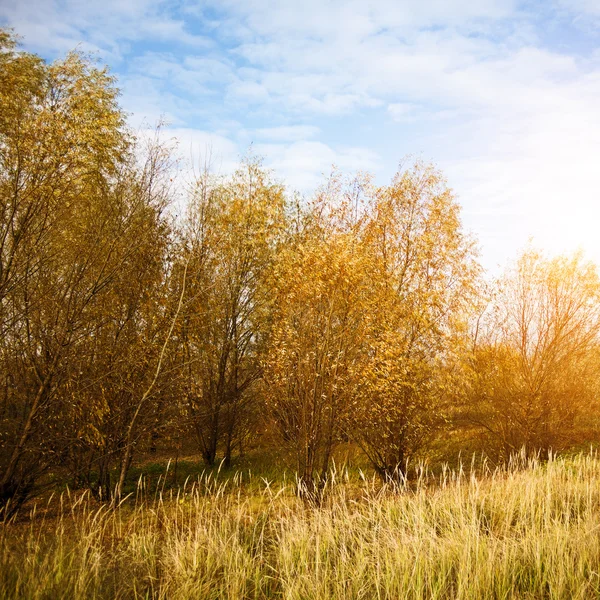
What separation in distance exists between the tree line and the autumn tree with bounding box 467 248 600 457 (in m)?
0.04

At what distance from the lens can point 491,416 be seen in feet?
41.7

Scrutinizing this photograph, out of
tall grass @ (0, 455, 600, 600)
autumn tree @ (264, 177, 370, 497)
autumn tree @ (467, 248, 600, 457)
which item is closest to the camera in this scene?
tall grass @ (0, 455, 600, 600)

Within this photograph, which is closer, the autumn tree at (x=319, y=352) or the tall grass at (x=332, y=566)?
the tall grass at (x=332, y=566)

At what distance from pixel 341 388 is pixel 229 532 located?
3098 mm

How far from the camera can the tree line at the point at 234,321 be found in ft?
22.9

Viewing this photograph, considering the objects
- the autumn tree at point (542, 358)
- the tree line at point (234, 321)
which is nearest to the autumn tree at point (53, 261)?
the tree line at point (234, 321)

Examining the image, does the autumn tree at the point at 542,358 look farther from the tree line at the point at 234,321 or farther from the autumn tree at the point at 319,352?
the autumn tree at the point at 319,352

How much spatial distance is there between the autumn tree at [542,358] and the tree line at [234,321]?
0.04 metres

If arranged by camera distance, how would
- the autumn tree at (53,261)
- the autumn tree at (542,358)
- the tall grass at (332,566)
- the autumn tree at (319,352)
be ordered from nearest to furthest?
the tall grass at (332,566) → the autumn tree at (53,261) → the autumn tree at (319,352) → the autumn tree at (542,358)

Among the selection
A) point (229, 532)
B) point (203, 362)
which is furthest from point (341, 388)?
point (203, 362)

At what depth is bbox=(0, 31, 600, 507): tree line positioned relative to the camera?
6.98 meters

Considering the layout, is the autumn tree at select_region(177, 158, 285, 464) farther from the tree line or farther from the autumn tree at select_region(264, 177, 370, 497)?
the autumn tree at select_region(264, 177, 370, 497)

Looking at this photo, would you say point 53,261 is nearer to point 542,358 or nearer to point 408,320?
point 408,320

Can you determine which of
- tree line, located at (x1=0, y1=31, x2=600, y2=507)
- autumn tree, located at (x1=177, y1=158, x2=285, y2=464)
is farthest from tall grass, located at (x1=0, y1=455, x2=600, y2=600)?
autumn tree, located at (x1=177, y1=158, x2=285, y2=464)
